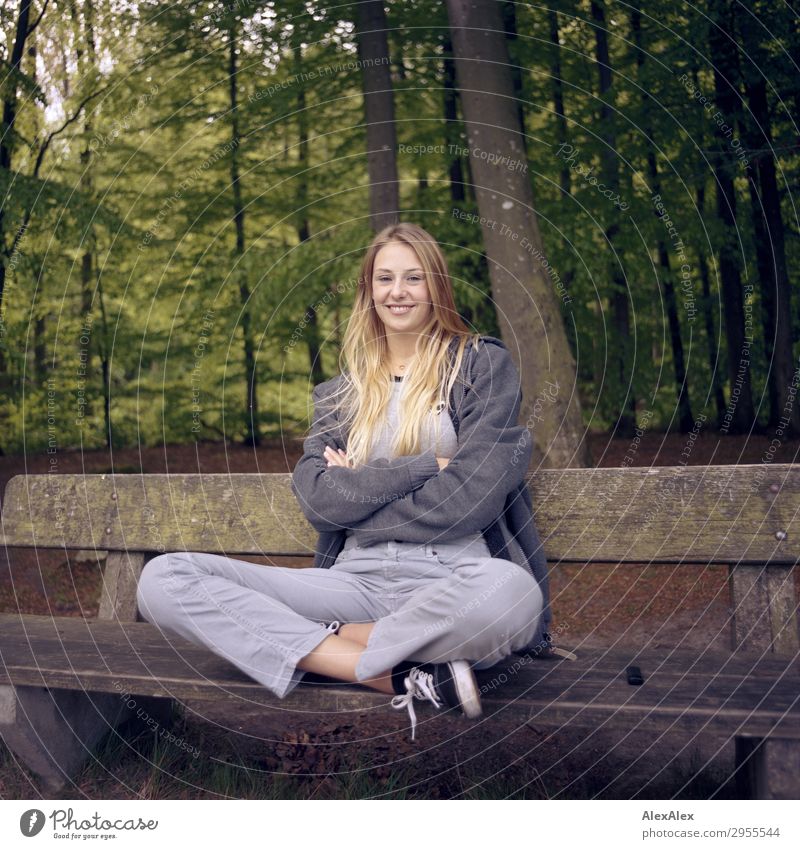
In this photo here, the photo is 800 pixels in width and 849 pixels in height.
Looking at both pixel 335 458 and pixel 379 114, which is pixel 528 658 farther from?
pixel 379 114

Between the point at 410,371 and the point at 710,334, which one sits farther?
the point at 710,334

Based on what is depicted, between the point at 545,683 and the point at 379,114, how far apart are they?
17.8 ft

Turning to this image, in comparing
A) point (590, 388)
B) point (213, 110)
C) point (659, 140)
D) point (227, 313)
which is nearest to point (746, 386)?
point (590, 388)

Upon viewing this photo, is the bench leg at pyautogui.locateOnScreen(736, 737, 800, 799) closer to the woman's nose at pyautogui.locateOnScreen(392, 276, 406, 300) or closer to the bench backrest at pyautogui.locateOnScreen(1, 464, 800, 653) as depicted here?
the bench backrest at pyautogui.locateOnScreen(1, 464, 800, 653)

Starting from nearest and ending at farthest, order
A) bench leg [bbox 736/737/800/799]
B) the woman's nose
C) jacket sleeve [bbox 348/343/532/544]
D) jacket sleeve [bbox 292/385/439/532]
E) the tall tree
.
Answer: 1. bench leg [bbox 736/737/800/799]
2. jacket sleeve [bbox 348/343/532/544]
3. jacket sleeve [bbox 292/385/439/532]
4. the woman's nose
5. the tall tree

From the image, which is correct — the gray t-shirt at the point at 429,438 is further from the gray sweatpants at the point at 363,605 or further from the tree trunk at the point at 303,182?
the tree trunk at the point at 303,182

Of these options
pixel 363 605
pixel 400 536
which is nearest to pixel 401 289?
pixel 400 536

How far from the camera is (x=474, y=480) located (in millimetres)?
2947

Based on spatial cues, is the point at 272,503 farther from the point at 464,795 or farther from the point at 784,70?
the point at 784,70

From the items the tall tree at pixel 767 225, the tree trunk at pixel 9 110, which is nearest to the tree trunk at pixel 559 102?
the tall tree at pixel 767 225

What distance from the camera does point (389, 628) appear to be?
105 inches

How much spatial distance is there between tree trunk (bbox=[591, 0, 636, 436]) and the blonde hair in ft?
12.6

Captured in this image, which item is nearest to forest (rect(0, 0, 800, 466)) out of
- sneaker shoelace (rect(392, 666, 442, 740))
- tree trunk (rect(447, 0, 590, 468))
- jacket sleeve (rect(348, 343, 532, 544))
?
tree trunk (rect(447, 0, 590, 468))

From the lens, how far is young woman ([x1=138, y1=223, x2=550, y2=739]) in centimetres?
266
